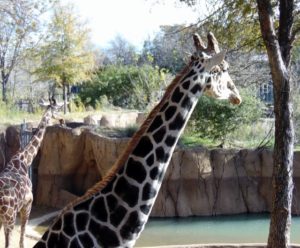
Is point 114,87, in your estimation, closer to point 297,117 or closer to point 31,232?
point 297,117

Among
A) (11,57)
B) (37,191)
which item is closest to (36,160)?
(37,191)

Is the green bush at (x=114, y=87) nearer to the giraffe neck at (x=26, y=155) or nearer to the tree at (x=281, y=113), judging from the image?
the giraffe neck at (x=26, y=155)

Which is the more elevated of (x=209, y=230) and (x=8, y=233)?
(x=8, y=233)

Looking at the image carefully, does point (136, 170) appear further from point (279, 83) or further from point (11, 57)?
point (11, 57)

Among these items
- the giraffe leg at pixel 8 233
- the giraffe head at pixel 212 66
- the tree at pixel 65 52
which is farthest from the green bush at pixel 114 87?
the giraffe head at pixel 212 66

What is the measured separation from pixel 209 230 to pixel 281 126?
18.9ft

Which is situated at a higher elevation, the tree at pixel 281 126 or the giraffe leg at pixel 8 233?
the tree at pixel 281 126

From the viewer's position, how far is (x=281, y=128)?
5.32 metres

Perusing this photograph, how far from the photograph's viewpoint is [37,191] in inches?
529

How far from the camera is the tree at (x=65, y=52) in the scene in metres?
24.9

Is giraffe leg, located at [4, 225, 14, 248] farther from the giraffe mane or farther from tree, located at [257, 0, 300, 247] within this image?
the giraffe mane

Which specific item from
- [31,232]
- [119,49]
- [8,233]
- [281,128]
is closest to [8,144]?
[31,232]

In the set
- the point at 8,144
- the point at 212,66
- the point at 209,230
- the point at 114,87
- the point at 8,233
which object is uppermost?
the point at 114,87

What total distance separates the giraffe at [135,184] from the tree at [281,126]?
1494 mm
